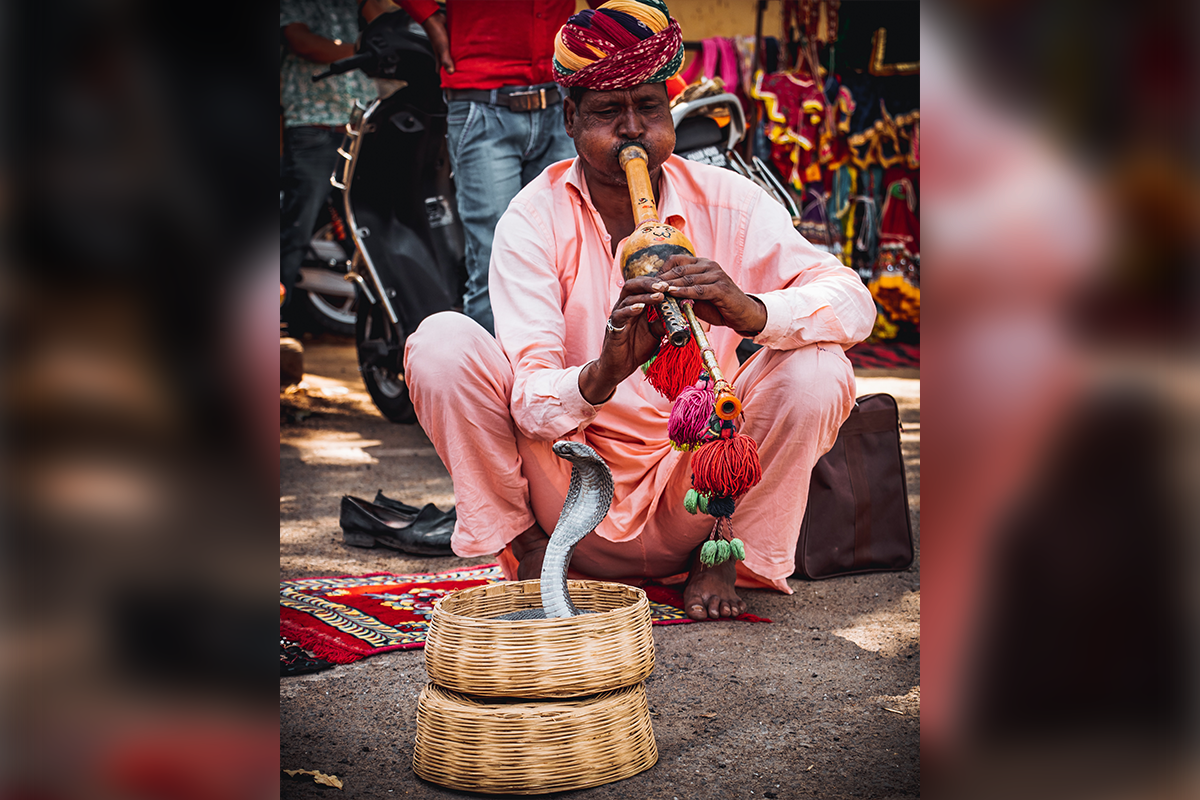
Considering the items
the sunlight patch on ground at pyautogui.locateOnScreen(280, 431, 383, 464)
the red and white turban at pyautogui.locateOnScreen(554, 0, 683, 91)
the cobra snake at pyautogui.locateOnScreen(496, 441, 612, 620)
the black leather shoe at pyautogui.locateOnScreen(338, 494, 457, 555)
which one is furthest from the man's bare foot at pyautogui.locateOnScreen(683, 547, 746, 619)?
the sunlight patch on ground at pyautogui.locateOnScreen(280, 431, 383, 464)

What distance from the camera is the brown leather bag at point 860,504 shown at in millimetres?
2703

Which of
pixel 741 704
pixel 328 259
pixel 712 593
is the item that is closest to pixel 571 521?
pixel 741 704

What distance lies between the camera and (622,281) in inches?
87.5

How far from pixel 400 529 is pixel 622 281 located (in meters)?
1.26

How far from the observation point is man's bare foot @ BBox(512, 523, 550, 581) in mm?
2311

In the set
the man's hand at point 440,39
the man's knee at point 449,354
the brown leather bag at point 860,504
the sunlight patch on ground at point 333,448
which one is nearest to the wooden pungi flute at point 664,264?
the man's knee at point 449,354

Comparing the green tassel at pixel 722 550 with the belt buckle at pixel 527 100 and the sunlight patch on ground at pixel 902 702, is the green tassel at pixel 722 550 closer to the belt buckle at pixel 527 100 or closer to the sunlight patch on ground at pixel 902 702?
the sunlight patch on ground at pixel 902 702

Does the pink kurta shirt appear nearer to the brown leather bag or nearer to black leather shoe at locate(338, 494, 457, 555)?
the brown leather bag

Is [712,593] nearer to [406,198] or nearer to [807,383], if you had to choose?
[807,383]

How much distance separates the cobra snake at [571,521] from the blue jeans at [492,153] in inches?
81.3
